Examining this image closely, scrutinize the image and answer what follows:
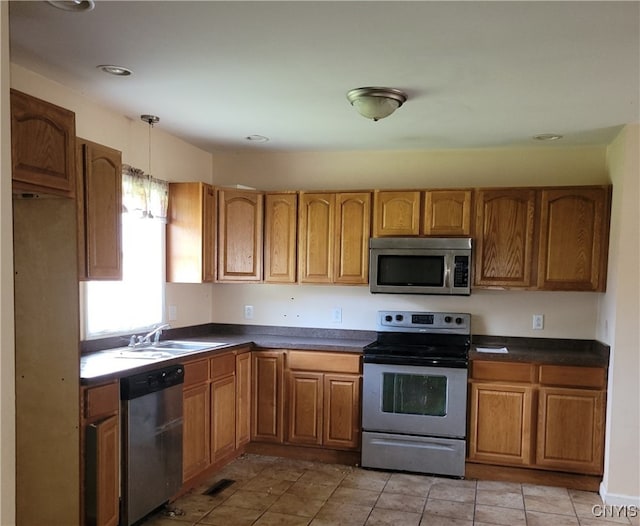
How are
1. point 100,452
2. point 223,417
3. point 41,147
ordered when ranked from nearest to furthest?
point 41,147
point 100,452
point 223,417

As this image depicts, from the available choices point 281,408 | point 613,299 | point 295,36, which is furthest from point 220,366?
point 613,299

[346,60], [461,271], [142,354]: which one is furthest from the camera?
[461,271]

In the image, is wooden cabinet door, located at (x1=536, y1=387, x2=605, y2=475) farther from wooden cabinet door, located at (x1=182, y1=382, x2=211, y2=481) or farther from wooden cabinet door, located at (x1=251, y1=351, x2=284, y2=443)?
wooden cabinet door, located at (x1=182, y1=382, x2=211, y2=481)

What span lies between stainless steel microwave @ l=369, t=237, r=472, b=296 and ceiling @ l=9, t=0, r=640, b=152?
31.0 inches

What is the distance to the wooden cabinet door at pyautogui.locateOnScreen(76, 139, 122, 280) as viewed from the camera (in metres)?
2.65

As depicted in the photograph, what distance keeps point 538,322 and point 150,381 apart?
9.11ft

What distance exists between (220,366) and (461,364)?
1.62 meters

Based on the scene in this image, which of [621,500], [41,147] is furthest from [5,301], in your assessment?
[621,500]

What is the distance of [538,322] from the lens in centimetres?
400

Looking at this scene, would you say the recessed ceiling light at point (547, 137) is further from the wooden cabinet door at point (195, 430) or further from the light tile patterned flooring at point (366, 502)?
the wooden cabinet door at point (195, 430)

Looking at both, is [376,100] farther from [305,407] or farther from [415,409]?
[305,407]

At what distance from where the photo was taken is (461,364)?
142 inches

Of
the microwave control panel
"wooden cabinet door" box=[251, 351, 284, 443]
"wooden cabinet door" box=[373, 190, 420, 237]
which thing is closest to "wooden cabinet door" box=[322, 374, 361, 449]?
"wooden cabinet door" box=[251, 351, 284, 443]

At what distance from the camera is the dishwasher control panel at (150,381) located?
8.85 feet
